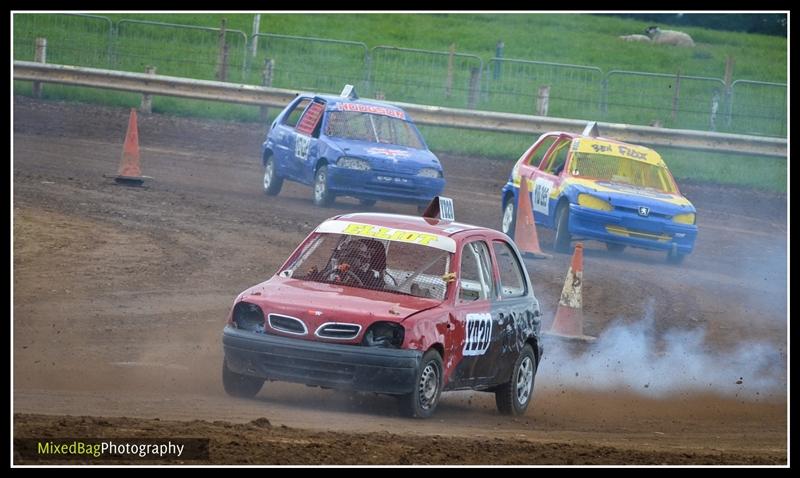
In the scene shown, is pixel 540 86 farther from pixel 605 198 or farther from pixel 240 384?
pixel 240 384

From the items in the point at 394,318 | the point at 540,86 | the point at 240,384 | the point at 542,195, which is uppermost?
the point at 540,86

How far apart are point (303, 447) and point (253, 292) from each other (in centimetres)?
224

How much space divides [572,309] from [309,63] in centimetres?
1679

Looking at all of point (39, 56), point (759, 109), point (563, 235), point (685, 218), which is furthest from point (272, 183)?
point (759, 109)

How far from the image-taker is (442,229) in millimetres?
10758

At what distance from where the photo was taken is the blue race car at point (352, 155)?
1933 centimetres

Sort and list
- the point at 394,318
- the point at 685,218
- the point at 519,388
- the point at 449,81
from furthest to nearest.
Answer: the point at 449,81 → the point at 685,218 → the point at 519,388 → the point at 394,318

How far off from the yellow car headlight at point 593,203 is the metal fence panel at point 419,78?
A: 11.3 meters

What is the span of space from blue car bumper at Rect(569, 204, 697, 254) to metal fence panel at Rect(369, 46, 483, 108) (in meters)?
11.4

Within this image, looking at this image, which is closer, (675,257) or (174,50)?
(675,257)

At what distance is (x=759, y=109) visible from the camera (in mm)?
28219

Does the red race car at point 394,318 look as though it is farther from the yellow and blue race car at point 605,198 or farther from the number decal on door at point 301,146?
the number decal on door at point 301,146

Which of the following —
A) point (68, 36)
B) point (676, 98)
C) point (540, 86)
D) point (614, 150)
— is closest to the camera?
point (614, 150)

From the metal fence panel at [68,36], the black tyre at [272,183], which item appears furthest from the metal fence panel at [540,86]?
the black tyre at [272,183]
